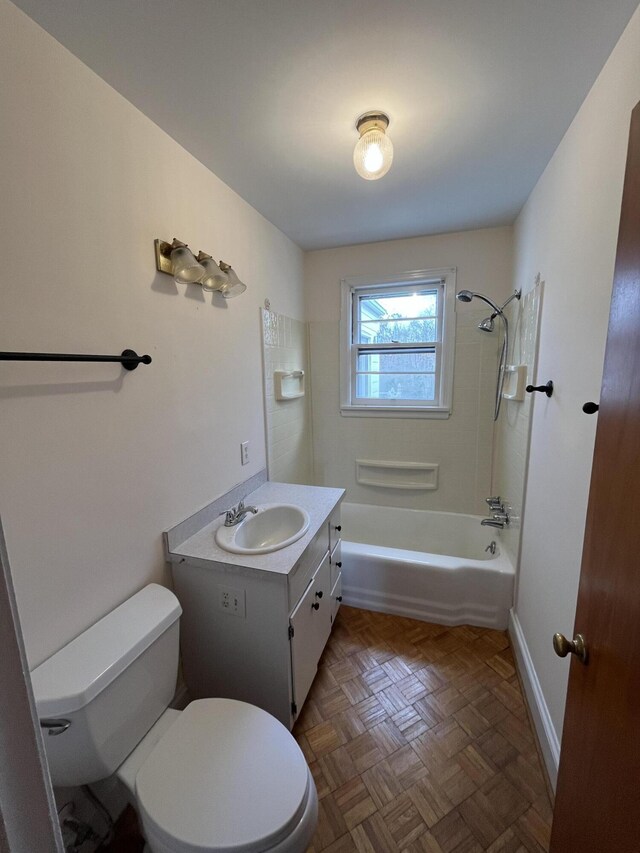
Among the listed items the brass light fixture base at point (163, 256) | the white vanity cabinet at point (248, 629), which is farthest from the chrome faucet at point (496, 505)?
the brass light fixture base at point (163, 256)

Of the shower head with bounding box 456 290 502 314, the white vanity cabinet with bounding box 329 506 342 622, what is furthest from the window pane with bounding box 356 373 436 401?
the white vanity cabinet with bounding box 329 506 342 622

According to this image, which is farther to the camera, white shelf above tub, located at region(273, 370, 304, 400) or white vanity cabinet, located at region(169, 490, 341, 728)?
white shelf above tub, located at region(273, 370, 304, 400)

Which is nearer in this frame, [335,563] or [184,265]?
[184,265]

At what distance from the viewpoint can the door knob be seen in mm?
725

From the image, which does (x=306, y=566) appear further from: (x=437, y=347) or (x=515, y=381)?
(x=437, y=347)

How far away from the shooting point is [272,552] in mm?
1353

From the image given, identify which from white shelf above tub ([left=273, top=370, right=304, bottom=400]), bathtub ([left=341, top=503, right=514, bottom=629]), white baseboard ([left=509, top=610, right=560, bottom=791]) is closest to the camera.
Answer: white baseboard ([left=509, top=610, right=560, bottom=791])

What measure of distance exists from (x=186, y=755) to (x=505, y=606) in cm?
173

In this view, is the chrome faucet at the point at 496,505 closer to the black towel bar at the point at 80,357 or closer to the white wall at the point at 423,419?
the white wall at the point at 423,419

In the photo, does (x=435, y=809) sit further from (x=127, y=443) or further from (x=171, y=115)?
(x=171, y=115)

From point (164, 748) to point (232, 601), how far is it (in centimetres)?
43

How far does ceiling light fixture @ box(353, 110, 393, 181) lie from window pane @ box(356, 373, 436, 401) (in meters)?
1.62

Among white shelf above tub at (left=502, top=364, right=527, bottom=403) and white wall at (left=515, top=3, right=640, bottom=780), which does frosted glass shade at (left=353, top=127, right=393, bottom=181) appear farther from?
white shelf above tub at (left=502, top=364, right=527, bottom=403)

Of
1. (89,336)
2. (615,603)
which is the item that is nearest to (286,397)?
(89,336)
